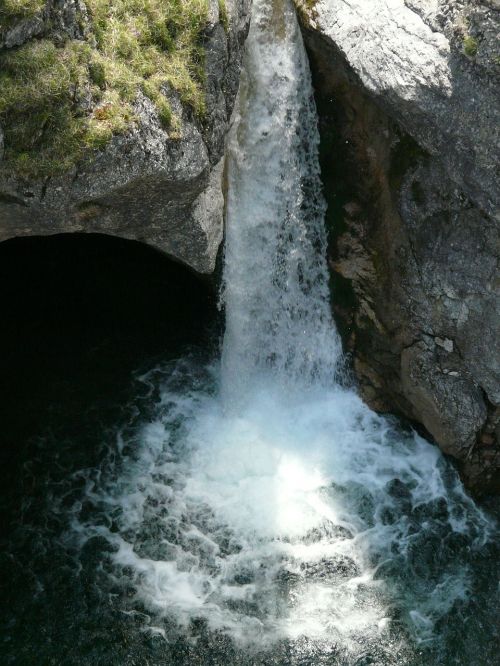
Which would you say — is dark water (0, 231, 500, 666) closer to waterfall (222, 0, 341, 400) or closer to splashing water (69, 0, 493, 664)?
splashing water (69, 0, 493, 664)

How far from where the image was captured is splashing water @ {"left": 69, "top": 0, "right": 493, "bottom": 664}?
30.1 ft

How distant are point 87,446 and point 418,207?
5.74m

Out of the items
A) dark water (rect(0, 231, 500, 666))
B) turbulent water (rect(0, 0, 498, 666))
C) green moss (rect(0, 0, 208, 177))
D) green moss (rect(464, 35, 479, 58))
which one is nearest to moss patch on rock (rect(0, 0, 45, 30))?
green moss (rect(0, 0, 208, 177))

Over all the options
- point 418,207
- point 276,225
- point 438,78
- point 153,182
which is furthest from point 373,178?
point 153,182

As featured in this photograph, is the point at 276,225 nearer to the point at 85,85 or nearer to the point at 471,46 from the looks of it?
the point at 85,85

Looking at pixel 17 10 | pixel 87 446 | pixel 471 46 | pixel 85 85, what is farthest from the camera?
pixel 87 446

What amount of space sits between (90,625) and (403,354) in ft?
17.8

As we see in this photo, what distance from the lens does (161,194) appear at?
8883mm

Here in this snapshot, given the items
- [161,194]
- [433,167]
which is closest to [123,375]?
[161,194]

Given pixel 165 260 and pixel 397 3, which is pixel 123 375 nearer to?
pixel 165 260

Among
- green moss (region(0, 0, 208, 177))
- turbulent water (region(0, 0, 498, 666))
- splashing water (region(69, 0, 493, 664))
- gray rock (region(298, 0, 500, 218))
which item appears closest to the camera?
green moss (region(0, 0, 208, 177))

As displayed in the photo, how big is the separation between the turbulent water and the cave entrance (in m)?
0.77

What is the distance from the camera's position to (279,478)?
418 inches

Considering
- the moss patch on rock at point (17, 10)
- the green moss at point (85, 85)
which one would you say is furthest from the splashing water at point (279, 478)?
the moss patch on rock at point (17, 10)
